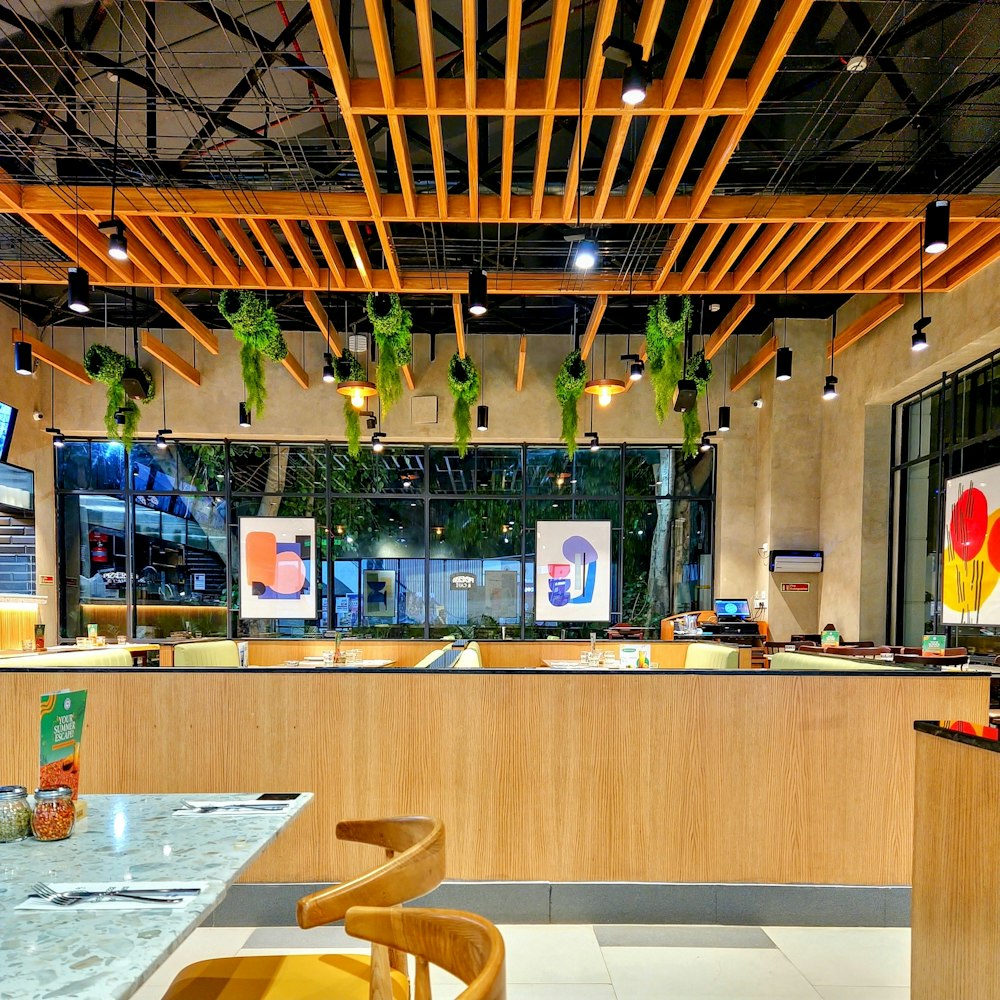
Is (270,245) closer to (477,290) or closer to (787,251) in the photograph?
(477,290)

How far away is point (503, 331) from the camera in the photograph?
34.3ft

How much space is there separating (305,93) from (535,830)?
5.92m

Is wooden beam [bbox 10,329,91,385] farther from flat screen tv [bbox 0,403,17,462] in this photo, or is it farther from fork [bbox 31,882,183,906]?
fork [bbox 31,882,183,906]

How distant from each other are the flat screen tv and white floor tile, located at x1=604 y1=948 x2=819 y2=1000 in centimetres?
924

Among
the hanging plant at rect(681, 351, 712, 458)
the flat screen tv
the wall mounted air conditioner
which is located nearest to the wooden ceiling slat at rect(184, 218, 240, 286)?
the flat screen tv

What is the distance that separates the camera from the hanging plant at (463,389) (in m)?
8.92

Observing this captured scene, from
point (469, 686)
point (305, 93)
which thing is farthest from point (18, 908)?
point (305, 93)

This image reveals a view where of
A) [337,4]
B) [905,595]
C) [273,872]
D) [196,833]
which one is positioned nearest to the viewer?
[196,833]

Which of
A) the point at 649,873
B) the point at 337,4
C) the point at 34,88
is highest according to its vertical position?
the point at 337,4

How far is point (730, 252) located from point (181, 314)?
19.3 ft

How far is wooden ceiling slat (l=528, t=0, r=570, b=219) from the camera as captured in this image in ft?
11.0

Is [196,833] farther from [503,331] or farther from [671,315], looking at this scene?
[503,331]

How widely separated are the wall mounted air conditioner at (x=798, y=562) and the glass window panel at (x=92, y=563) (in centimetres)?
952

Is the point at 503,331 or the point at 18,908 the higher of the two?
the point at 503,331
